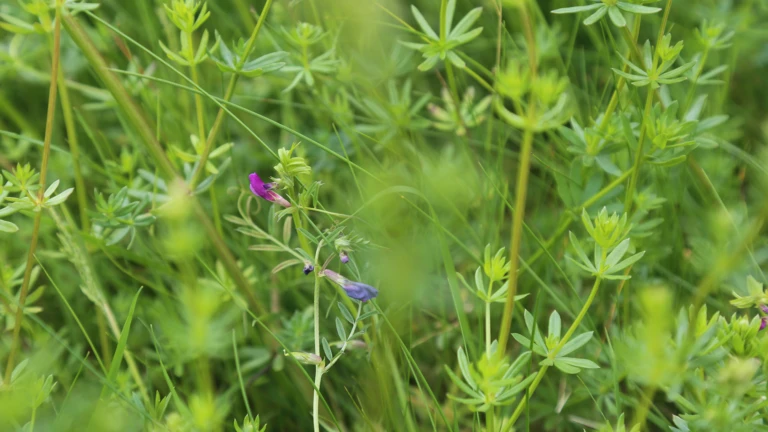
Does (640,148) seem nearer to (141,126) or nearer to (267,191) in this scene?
(267,191)

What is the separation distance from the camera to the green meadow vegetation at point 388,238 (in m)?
1.54

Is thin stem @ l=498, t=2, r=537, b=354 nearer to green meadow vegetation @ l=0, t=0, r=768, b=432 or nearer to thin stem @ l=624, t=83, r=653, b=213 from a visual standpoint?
green meadow vegetation @ l=0, t=0, r=768, b=432

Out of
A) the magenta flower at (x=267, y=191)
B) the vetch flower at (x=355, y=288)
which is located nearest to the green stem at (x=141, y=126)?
the magenta flower at (x=267, y=191)

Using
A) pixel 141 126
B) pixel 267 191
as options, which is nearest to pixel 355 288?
pixel 267 191

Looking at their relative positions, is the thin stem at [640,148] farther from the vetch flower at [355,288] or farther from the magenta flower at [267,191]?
the magenta flower at [267,191]

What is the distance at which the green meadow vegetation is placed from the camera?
154 cm

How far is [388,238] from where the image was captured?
196 cm

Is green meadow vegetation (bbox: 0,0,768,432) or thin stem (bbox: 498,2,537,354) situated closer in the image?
thin stem (bbox: 498,2,537,354)

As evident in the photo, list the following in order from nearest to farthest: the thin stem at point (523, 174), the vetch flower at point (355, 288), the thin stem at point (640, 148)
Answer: the thin stem at point (523, 174), the vetch flower at point (355, 288), the thin stem at point (640, 148)

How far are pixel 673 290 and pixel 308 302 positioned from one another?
1244 mm

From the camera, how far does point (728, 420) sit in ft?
4.38

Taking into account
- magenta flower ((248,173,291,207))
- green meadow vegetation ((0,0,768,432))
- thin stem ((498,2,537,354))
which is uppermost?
thin stem ((498,2,537,354))

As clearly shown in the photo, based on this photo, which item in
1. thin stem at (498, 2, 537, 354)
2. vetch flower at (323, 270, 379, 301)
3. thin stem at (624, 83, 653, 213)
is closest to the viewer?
thin stem at (498, 2, 537, 354)

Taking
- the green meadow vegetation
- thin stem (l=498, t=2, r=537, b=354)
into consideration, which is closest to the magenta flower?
the green meadow vegetation
